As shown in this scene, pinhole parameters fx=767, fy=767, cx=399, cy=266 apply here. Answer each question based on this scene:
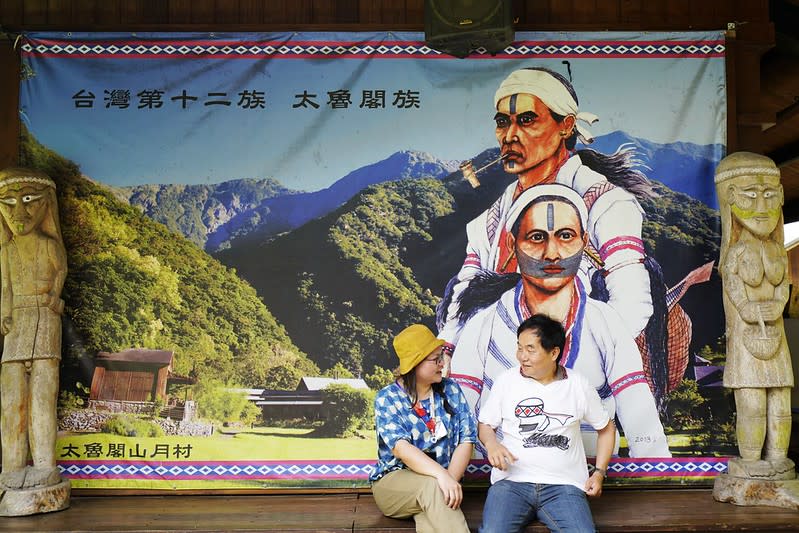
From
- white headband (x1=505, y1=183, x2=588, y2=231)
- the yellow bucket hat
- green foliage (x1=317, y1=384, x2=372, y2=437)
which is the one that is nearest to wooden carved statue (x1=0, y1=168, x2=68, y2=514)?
green foliage (x1=317, y1=384, x2=372, y2=437)

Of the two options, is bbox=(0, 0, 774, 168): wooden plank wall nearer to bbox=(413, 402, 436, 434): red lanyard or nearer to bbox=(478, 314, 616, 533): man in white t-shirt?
bbox=(478, 314, 616, 533): man in white t-shirt

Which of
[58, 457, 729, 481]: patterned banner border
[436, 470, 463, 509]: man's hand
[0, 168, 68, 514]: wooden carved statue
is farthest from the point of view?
[58, 457, 729, 481]: patterned banner border

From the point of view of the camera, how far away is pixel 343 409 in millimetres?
4523

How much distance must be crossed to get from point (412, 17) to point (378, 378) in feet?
7.34

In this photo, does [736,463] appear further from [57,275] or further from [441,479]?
[57,275]

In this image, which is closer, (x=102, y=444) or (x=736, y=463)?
(x=736, y=463)

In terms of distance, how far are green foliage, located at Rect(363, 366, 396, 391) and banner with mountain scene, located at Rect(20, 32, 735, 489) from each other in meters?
0.01

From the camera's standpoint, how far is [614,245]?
4652mm

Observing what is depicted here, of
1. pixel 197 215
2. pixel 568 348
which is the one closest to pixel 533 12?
pixel 568 348

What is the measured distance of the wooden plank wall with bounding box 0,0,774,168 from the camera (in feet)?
15.5

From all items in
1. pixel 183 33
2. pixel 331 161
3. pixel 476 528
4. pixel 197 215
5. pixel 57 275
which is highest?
pixel 183 33

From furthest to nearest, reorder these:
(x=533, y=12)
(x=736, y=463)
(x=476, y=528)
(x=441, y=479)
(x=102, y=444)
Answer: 1. (x=533, y=12)
2. (x=102, y=444)
3. (x=736, y=463)
4. (x=476, y=528)
5. (x=441, y=479)

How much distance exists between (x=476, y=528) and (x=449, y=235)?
5.71 feet

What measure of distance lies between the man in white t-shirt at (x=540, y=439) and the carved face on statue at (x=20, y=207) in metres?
2.63
